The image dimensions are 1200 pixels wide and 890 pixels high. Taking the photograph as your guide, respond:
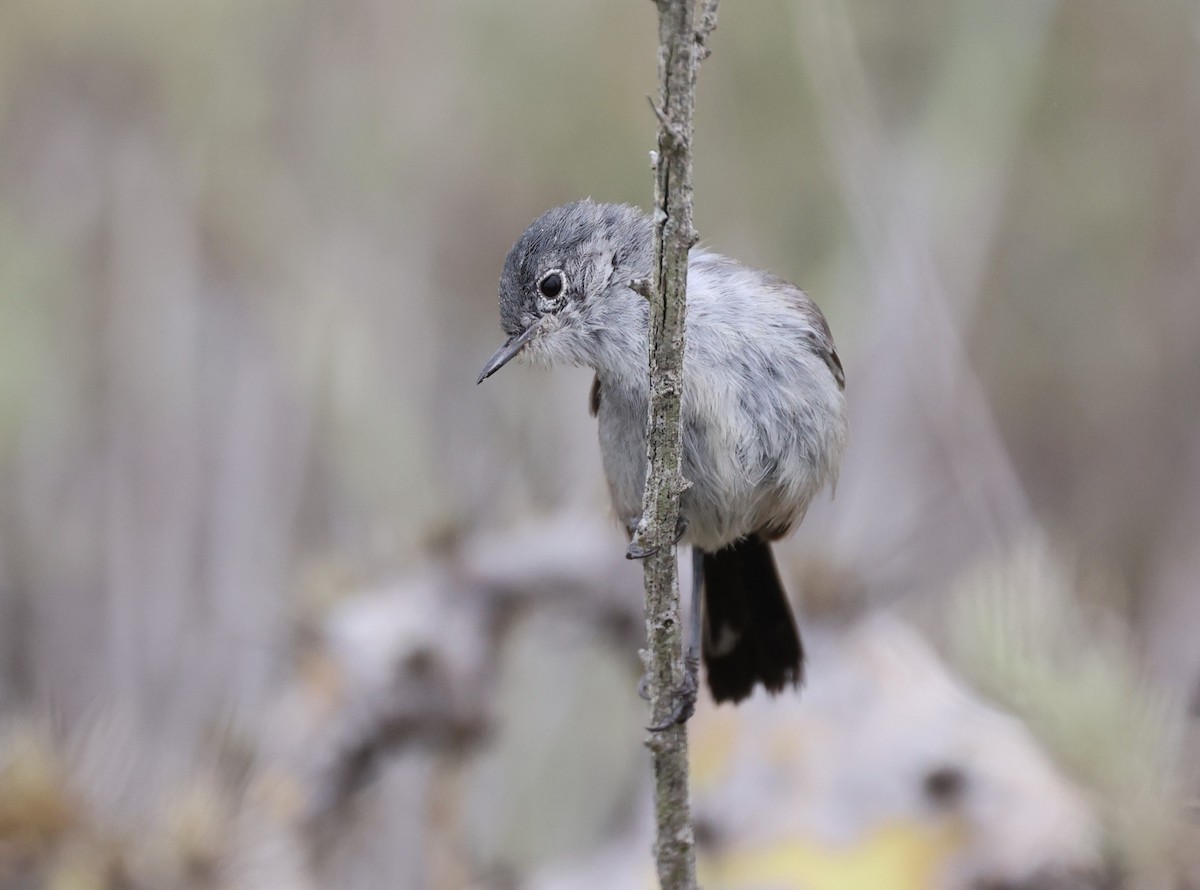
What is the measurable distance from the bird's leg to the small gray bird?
233 mm

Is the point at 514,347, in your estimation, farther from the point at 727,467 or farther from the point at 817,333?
the point at 817,333

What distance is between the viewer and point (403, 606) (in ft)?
13.3

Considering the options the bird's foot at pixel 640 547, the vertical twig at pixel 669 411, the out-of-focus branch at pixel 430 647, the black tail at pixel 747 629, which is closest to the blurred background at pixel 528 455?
the out-of-focus branch at pixel 430 647

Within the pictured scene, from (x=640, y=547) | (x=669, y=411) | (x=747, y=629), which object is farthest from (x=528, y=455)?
(x=669, y=411)

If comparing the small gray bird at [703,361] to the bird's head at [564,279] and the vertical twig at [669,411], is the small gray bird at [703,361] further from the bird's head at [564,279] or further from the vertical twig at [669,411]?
the vertical twig at [669,411]

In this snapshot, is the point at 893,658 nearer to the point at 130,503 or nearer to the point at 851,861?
the point at 851,861

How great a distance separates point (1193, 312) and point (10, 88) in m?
5.65

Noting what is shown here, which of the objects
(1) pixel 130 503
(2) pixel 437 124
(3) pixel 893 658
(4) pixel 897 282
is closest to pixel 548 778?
(3) pixel 893 658

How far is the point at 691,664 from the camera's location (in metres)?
3.07

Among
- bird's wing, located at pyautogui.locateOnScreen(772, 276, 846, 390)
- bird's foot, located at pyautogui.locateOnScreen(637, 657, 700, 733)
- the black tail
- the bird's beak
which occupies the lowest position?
bird's foot, located at pyautogui.locateOnScreen(637, 657, 700, 733)

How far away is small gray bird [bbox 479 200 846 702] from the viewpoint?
111 inches

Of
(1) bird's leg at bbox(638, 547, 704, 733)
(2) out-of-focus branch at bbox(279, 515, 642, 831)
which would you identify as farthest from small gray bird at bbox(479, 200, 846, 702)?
(2) out-of-focus branch at bbox(279, 515, 642, 831)

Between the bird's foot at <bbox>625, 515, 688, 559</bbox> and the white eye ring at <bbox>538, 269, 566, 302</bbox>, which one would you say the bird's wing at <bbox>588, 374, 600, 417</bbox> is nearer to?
the white eye ring at <bbox>538, 269, 566, 302</bbox>

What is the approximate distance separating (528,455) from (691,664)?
5.34 ft
